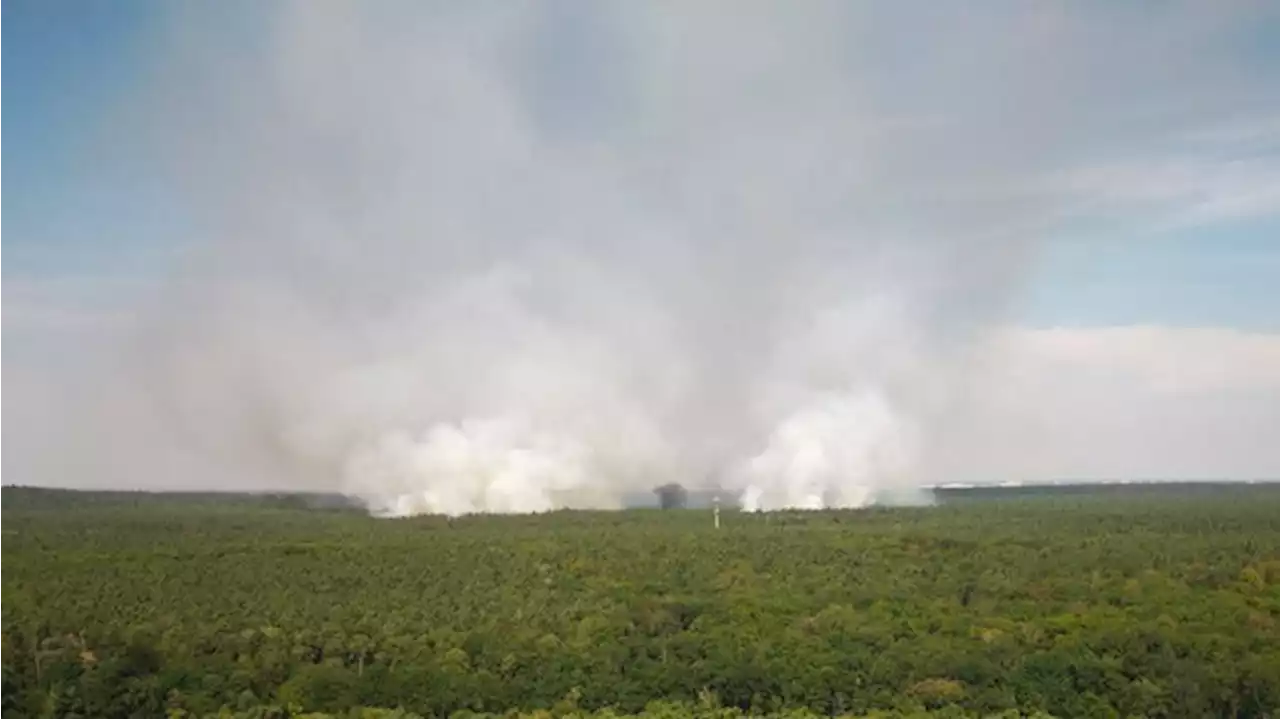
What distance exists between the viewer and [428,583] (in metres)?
97.6

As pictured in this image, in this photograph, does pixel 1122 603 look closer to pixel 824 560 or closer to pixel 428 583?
pixel 824 560

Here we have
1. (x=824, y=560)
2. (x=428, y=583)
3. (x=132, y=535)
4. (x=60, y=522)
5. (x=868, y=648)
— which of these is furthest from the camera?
(x=60, y=522)

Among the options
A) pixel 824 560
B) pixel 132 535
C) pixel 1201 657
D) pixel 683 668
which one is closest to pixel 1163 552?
pixel 824 560

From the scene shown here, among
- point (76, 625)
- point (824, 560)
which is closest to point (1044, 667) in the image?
point (824, 560)

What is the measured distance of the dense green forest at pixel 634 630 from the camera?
70.2 metres

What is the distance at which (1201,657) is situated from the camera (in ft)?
242

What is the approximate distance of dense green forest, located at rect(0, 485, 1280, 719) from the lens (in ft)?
230

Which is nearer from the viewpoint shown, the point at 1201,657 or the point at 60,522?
the point at 1201,657

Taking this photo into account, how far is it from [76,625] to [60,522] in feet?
278

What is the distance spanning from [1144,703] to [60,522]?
126m

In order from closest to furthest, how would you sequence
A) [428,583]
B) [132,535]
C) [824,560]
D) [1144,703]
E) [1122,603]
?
[1144,703]
[1122,603]
[428,583]
[824,560]
[132,535]

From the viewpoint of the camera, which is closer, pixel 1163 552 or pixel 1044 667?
pixel 1044 667

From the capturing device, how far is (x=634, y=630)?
81.2 meters

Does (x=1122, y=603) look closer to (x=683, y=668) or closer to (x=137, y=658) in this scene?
(x=683, y=668)
